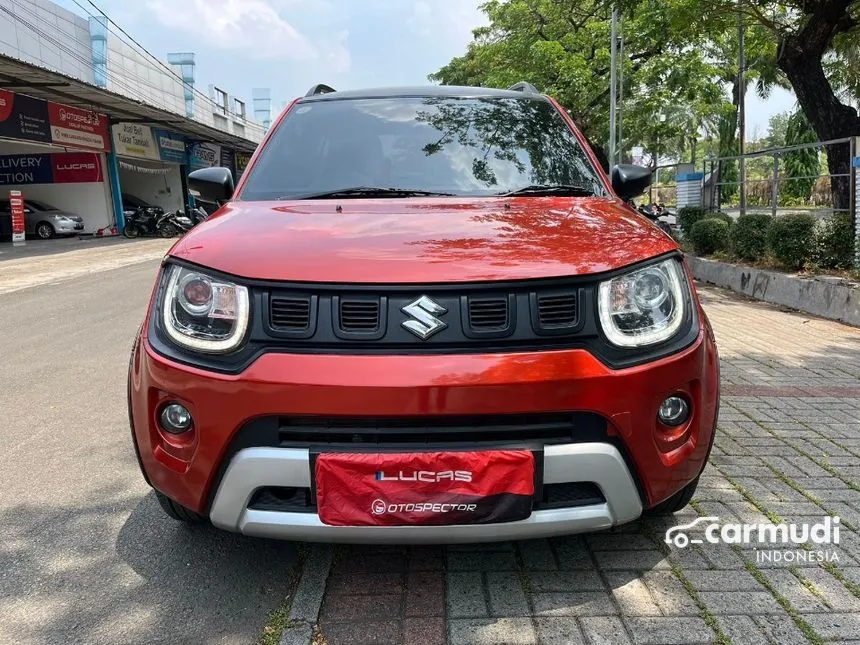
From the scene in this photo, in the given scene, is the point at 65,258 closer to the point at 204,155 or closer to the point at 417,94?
the point at 417,94

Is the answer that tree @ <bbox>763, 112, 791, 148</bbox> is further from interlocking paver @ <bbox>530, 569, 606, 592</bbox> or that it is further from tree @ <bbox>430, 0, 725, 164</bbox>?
interlocking paver @ <bbox>530, 569, 606, 592</bbox>

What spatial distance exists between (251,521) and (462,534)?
623 mm

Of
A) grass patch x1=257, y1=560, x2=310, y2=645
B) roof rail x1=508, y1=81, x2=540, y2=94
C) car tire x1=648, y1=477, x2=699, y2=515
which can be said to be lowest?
grass patch x1=257, y1=560, x2=310, y2=645

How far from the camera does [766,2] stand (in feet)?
32.8

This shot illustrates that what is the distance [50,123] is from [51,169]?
5211 mm

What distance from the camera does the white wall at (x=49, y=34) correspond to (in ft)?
71.8

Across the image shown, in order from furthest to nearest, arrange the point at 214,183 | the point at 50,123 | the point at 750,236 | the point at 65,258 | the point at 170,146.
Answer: the point at 170,146 < the point at 50,123 < the point at 65,258 < the point at 750,236 < the point at 214,183

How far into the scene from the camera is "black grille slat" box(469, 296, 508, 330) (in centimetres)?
195

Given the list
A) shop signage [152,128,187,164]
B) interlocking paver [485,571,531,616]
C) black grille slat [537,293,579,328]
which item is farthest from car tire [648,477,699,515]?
shop signage [152,128,187,164]

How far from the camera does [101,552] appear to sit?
2.59 metres

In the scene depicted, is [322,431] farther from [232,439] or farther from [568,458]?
[568,458]

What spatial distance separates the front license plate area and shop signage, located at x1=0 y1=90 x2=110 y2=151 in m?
21.1

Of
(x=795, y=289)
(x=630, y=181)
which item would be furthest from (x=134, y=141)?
(x=630, y=181)

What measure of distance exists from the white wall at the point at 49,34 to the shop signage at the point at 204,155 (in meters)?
5.68
